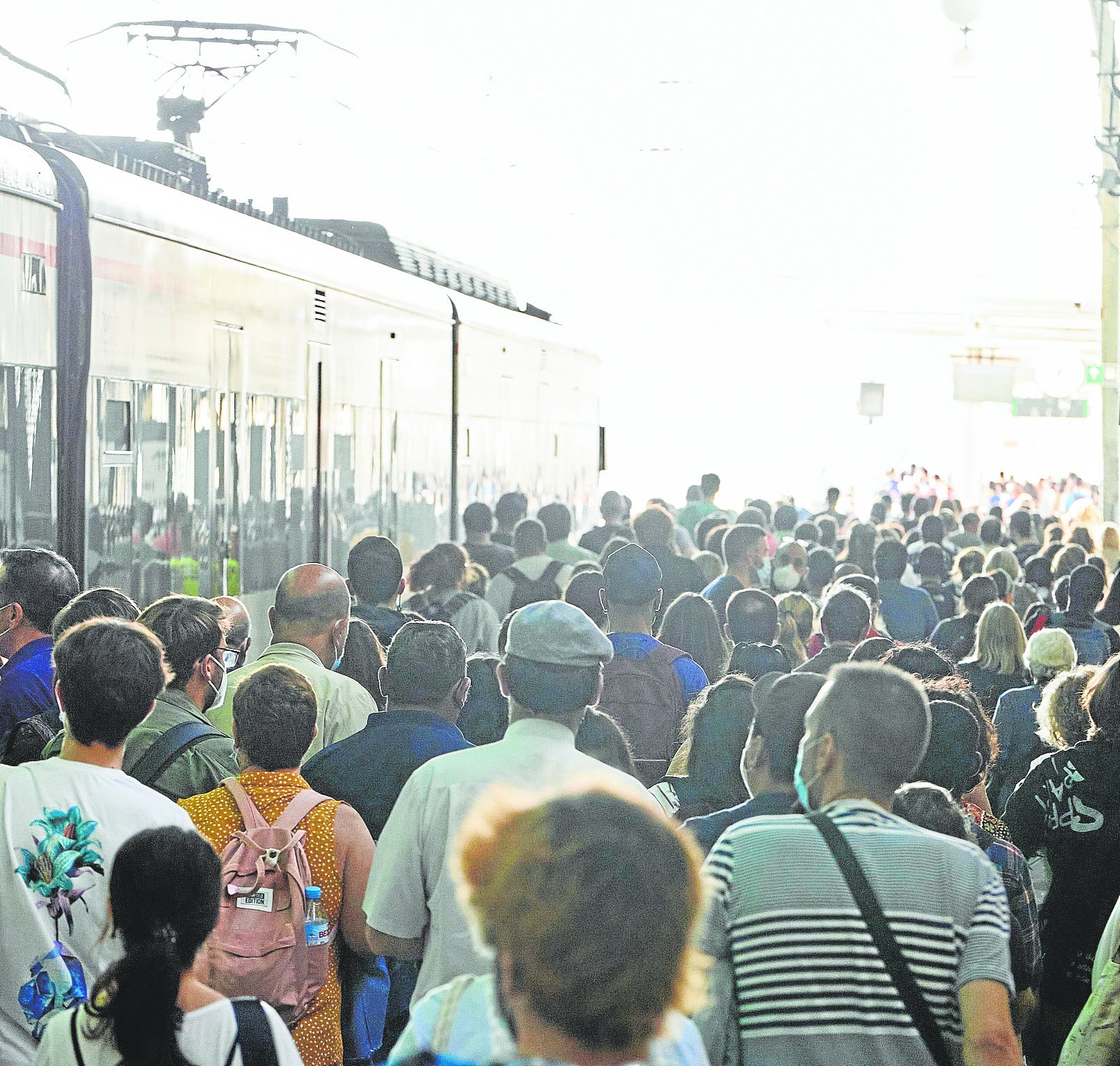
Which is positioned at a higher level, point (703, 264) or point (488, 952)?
point (703, 264)

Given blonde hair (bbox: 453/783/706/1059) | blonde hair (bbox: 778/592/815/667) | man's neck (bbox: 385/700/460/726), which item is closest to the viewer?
blonde hair (bbox: 453/783/706/1059)

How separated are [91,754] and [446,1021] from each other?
1849mm

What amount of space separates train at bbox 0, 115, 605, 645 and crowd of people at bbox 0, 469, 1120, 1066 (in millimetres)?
1268

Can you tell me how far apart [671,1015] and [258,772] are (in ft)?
7.39

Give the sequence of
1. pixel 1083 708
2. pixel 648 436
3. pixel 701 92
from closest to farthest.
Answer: pixel 1083 708 < pixel 701 92 < pixel 648 436

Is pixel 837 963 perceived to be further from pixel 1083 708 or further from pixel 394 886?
pixel 1083 708

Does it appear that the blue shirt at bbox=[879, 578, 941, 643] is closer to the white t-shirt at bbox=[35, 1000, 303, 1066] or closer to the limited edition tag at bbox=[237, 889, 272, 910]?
the limited edition tag at bbox=[237, 889, 272, 910]

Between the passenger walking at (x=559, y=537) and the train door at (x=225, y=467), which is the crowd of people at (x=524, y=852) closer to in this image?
the train door at (x=225, y=467)

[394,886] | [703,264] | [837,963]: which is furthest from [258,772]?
[703,264]

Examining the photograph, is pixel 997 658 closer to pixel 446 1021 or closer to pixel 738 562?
pixel 738 562

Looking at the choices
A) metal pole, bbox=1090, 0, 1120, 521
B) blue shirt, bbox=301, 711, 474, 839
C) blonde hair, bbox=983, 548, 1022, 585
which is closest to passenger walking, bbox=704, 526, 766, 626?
blonde hair, bbox=983, 548, 1022, 585

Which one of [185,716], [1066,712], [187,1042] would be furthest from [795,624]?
[187,1042]

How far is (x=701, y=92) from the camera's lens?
23484mm

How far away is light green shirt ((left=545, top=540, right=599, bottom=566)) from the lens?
11133 millimetres
